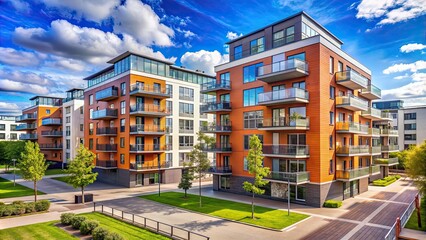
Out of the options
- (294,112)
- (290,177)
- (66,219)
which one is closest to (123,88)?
(66,219)

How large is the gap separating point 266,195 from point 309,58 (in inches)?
570

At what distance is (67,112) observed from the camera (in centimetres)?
5650

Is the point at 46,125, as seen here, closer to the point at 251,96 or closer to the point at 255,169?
the point at 251,96

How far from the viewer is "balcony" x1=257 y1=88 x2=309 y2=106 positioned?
2402cm

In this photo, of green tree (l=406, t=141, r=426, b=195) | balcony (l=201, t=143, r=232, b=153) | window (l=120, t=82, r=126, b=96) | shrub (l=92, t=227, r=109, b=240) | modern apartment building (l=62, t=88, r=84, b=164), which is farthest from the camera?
modern apartment building (l=62, t=88, r=84, b=164)

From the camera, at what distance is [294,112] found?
2548 centimetres

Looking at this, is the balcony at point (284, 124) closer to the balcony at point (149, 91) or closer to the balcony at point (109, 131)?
the balcony at point (149, 91)

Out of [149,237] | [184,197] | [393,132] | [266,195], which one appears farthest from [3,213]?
[393,132]

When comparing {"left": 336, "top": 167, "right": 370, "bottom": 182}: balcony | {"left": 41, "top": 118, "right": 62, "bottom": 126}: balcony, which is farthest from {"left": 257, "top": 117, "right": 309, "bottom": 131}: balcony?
{"left": 41, "top": 118, "right": 62, "bottom": 126}: balcony

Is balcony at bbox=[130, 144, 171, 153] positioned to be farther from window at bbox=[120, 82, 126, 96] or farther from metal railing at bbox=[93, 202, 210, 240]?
metal railing at bbox=[93, 202, 210, 240]

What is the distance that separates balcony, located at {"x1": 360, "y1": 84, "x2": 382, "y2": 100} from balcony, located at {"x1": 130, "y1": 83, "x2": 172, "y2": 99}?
26015mm

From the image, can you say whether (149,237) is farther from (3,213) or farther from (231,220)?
(3,213)

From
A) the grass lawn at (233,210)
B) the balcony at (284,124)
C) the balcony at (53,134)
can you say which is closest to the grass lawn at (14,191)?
the grass lawn at (233,210)

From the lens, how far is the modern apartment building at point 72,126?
53406 mm
